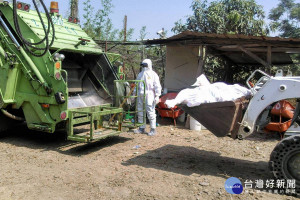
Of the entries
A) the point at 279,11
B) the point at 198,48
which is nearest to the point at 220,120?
the point at 198,48

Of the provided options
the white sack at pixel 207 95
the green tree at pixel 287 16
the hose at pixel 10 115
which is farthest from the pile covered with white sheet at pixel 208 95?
the green tree at pixel 287 16

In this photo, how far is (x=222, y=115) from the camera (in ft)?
13.8

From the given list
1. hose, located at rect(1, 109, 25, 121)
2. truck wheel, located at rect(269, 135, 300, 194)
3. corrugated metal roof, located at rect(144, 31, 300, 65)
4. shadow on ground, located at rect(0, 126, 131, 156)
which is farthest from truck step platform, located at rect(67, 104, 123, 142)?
corrugated metal roof, located at rect(144, 31, 300, 65)

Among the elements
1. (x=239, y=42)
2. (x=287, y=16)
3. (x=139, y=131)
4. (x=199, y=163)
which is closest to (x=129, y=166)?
(x=199, y=163)

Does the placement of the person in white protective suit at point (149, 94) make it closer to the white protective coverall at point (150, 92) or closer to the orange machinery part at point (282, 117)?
the white protective coverall at point (150, 92)

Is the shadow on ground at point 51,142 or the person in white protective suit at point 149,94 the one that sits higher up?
the person in white protective suit at point 149,94

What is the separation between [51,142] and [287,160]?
4378 mm

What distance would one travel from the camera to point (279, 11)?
2900 cm

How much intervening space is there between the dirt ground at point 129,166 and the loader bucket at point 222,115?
71 centimetres

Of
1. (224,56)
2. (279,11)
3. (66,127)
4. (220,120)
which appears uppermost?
(279,11)

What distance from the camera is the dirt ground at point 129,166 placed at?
3.83 meters

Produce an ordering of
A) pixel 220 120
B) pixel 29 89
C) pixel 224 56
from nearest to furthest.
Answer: pixel 220 120 < pixel 29 89 < pixel 224 56

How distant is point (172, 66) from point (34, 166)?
626 cm

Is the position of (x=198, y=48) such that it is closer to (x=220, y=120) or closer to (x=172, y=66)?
(x=172, y=66)
